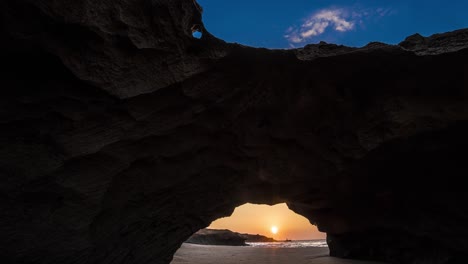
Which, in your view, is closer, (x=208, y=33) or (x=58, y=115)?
(x=58, y=115)

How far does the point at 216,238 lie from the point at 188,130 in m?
30.3

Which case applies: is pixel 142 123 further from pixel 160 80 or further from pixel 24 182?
pixel 24 182

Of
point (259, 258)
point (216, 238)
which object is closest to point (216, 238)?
point (216, 238)

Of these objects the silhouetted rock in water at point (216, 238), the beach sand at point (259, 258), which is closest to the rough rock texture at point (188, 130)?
the beach sand at point (259, 258)

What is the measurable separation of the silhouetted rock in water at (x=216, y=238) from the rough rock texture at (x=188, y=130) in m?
26.3

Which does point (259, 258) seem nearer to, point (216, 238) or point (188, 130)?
point (188, 130)

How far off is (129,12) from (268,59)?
7.90 feet

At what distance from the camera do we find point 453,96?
5.27 metres

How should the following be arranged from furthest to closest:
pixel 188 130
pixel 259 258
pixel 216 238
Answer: pixel 216 238
pixel 259 258
pixel 188 130

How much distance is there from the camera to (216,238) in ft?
108

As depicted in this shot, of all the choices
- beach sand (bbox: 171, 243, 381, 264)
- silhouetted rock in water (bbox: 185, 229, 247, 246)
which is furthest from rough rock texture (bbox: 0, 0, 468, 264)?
silhouetted rock in water (bbox: 185, 229, 247, 246)

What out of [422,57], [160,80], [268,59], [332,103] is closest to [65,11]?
[160,80]

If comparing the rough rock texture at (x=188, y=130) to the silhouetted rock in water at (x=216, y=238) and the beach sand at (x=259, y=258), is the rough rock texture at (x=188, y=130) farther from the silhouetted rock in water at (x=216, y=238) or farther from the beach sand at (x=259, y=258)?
the silhouetted rock in water at (x=216, y=238)

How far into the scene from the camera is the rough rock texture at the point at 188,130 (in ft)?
12.4
